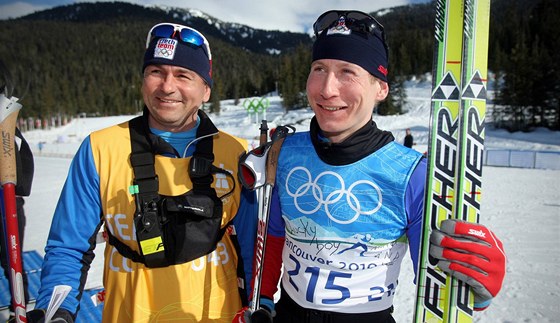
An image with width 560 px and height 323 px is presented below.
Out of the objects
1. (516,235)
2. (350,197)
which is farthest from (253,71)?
(350,197)

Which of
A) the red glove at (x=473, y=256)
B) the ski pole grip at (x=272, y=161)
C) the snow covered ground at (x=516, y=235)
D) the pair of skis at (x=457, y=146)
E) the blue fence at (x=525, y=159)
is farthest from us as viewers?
the blue fence at (x=525, y=159)

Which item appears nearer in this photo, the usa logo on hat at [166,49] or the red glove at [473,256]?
the red glove at [473,256]

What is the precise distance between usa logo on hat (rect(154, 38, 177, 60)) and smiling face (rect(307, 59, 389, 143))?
81 cm

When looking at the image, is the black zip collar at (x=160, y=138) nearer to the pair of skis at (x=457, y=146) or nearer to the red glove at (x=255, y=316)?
the red glove at (x=255, y=316)

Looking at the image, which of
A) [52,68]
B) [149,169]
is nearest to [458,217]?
[149,169]

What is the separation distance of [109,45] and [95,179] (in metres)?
145

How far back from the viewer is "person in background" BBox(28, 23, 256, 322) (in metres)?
1.70

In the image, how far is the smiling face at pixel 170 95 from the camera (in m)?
1.85

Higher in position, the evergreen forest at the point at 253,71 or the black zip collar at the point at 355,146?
the evergreen forest at the point at 253,71

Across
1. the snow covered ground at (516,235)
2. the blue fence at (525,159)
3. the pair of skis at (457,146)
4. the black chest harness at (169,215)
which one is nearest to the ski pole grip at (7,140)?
the black chest harness at (169,215)

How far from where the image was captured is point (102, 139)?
1821 millimetres

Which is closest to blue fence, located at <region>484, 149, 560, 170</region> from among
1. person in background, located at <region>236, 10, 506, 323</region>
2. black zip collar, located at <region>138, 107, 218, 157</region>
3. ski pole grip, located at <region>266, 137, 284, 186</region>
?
person in background, located at <region>236, 10, 506, 323</region>

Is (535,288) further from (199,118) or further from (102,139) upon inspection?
(102,139)

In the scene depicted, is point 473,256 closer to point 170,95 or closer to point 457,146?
point 457,146
